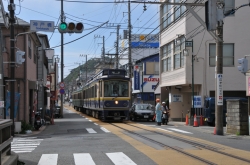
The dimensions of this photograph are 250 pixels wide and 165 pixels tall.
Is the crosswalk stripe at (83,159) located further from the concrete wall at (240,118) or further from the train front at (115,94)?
the train front at (115,94)

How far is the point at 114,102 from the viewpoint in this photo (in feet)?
86.0

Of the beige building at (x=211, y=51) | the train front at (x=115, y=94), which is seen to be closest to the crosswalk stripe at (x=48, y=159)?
the train front at (x=115, y=94)

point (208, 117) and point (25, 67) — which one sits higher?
point (25, 67)

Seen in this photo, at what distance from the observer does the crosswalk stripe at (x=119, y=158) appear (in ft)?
33.4

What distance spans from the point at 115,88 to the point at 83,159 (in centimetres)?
1583

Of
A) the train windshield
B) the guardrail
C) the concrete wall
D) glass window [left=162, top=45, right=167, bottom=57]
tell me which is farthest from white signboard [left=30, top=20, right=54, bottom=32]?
glass window [left=162, top=45, right=167, bottom=57]

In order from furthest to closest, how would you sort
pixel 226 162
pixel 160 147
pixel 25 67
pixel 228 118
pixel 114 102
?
pixel 114 102 → pixel 25 67 → pixel 228 118 → pixel 160 147 → pixel 226 162

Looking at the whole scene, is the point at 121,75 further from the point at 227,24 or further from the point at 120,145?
the point at 120,145

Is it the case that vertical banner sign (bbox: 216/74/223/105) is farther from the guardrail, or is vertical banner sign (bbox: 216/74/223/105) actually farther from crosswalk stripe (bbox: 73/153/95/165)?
the guardrail

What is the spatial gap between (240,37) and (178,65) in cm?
529

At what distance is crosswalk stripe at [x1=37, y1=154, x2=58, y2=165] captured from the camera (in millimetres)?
10357

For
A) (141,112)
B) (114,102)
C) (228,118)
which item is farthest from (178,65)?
(228,118)

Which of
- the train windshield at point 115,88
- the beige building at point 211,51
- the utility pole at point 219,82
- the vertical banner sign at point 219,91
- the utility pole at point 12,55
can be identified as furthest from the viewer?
the beige building at point 211,51

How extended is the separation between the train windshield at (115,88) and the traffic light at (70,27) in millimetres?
10811
